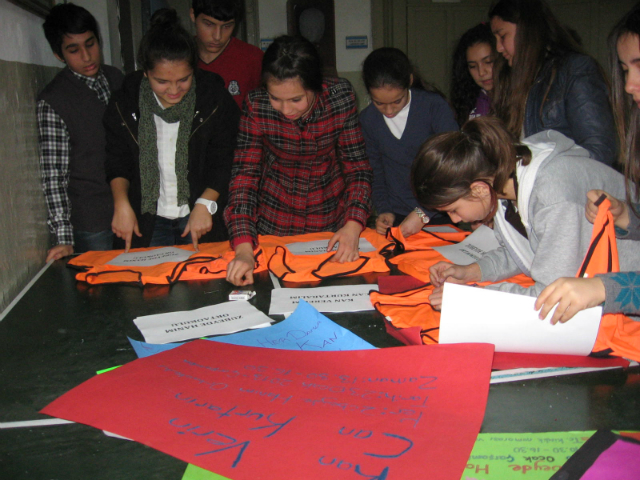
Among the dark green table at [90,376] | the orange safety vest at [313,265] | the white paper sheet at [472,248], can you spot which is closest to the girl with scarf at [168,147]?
the orange safety vest at [313,265]

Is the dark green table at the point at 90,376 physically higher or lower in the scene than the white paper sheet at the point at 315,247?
lower

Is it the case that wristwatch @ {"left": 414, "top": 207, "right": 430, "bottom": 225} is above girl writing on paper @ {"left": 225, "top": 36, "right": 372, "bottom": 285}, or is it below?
below

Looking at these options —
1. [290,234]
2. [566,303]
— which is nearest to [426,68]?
[290,234]

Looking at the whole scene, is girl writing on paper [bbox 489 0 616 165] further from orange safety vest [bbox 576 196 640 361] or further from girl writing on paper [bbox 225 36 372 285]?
orange safety vest [bbox 576 196 640 361]

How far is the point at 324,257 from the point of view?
4.47 ft

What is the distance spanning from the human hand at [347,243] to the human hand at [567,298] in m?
0.63

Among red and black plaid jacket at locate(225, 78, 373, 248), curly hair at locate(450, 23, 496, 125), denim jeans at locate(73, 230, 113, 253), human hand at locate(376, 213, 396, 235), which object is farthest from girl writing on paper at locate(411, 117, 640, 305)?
denim jeans at locate(73, 230, 113, 253)

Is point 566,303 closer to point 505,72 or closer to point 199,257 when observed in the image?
point 199,257

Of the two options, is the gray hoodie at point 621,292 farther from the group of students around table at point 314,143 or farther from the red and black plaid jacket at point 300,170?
the red and black plaid jacket at point 300,170

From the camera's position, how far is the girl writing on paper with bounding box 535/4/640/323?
0.77 m

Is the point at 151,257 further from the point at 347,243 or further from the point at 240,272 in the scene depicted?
the point at 347,243

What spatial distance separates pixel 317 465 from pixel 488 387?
0.26 meters

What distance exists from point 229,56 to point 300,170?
730 mm

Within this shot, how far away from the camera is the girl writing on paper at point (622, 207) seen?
2.52ft
